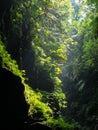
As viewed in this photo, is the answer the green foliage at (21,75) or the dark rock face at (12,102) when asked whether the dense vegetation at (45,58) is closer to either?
the green foliage at (21,75)

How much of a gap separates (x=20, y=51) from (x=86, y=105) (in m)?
16.2

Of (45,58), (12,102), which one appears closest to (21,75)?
(12,102)

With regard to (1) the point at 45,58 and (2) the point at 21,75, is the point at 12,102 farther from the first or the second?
(1) the point at 45,58

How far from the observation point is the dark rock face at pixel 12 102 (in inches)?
432

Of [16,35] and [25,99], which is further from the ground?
[16,35]

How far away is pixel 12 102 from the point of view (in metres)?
11.3

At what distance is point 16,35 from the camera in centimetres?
1608

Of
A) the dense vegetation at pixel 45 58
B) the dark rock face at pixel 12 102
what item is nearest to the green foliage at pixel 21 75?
the dense vegetation at pixel 45 58

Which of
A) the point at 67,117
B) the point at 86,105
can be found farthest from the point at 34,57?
the point at 67,117

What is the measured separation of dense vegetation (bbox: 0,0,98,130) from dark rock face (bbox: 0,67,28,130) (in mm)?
654

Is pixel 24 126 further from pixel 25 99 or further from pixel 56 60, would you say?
pixel 56 60

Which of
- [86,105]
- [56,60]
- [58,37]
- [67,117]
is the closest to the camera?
[56,60]

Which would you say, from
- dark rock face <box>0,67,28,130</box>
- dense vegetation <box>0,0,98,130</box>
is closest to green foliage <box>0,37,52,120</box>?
dense vegetation <box>0,0,98,130</box>

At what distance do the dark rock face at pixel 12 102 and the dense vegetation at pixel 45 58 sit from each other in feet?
2.14
